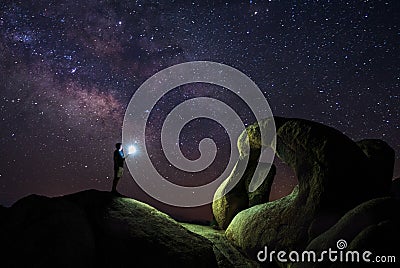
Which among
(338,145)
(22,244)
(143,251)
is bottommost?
(143,251)

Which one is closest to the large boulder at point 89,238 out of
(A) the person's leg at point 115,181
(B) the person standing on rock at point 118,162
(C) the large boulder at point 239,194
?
(A) the person's leg at point 115,181

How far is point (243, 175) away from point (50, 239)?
1010cm

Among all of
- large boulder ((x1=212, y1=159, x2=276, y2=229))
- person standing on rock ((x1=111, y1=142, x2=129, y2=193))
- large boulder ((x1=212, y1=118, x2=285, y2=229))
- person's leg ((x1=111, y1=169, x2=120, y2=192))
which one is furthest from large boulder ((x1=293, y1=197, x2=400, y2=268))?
person standing on rock ((x1=111, y1=142, x2=129, y2=193))

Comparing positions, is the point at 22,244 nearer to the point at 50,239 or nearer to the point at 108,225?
the point at 50,239

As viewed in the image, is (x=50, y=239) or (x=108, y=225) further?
(x=108, y=225)

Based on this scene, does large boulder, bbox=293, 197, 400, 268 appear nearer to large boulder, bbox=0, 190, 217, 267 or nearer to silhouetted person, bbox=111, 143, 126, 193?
large boulder, bbox=0, 190, 217, 267

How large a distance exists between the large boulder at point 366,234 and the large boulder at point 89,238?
3.35m

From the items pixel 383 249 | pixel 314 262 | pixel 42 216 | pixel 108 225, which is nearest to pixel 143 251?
pixel 108 225

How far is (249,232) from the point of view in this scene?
11.4m

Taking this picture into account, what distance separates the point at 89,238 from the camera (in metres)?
8.16

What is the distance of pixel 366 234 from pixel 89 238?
23.3ft

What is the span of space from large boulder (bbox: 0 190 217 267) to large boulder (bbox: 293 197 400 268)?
11.0 feet

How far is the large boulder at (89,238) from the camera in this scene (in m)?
7.49

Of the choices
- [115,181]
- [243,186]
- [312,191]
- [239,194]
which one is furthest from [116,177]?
[312,191]
